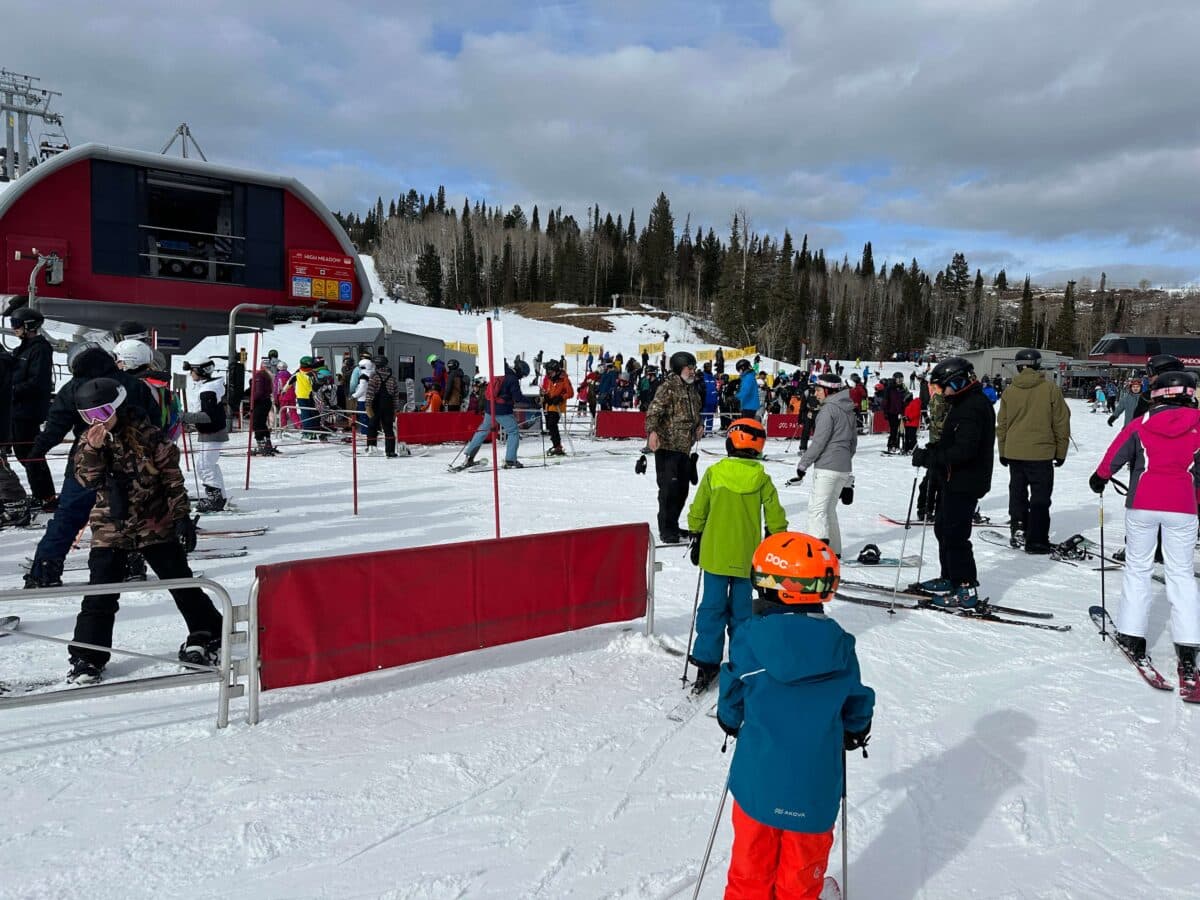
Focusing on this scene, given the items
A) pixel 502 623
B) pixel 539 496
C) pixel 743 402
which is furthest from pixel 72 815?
pixel 743 402

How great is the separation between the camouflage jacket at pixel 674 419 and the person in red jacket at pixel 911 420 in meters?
10.8

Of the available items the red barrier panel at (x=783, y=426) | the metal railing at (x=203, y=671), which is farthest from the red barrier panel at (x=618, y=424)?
the metal railing at (x=203, y=671)

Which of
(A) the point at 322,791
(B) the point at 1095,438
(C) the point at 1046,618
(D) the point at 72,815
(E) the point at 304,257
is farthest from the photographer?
(B) the point at 1095,438

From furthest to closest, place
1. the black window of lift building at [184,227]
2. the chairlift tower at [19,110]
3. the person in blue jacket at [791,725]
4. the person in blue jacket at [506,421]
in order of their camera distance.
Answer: the chairlift tower at [19,110]
the black window of lift building at [184,227]
the person in blue jacket at [506,421]
the person in blue jacket at [791,725]

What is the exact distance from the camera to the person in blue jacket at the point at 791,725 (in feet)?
7.27

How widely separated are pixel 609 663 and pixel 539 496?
5.80 m

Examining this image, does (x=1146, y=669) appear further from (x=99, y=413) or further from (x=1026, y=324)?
(x=1026, y=324)

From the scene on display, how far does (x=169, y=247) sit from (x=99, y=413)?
42.2 ft

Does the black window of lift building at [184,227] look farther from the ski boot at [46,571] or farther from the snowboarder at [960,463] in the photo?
the snowboarder at [960,463]

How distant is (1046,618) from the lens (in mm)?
5891

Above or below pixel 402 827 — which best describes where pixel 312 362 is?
above

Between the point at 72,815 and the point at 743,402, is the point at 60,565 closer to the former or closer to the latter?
the point at 72,815

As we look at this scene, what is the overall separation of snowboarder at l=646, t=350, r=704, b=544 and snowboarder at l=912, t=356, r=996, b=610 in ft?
7.17

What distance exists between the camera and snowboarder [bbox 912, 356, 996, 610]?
5.73 m
